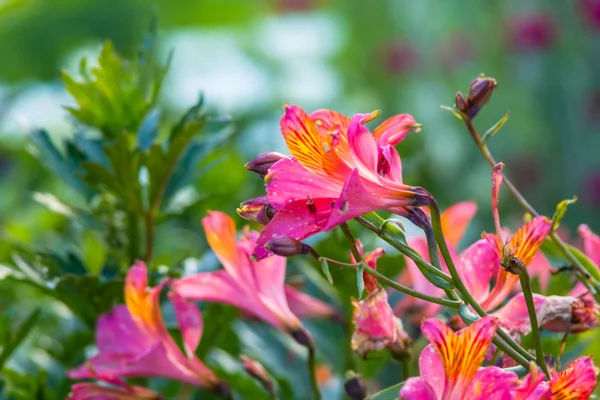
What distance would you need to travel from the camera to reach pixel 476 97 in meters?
0.48

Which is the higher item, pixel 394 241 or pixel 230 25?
pixel 394 241

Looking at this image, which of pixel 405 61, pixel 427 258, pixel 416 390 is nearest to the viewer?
pixel 416 390

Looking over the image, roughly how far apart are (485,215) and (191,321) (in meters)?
2.44

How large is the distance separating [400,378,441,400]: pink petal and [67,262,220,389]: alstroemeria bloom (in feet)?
0.67

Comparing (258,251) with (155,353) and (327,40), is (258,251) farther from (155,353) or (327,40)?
(327,40)

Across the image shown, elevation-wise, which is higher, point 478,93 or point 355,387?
point 478,93

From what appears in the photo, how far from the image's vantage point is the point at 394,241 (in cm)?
41

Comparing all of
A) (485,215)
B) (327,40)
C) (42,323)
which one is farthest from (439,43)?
(42,323)

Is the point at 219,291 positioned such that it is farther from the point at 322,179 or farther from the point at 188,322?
the point at 322,179

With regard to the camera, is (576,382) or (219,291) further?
(219,291)

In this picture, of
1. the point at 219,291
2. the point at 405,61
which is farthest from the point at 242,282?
the point at 405,61

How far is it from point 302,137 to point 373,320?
94mm

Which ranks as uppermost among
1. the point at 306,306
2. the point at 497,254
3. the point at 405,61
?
the point at 497,254

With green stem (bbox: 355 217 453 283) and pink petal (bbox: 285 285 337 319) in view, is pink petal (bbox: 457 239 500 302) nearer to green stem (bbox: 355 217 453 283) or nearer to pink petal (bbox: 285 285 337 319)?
green stem (bbox: 355 217 453 283)
